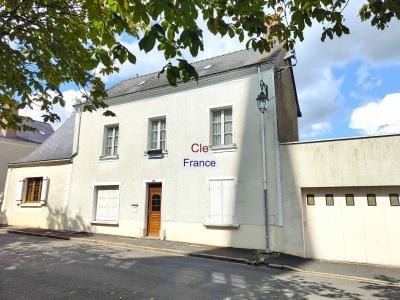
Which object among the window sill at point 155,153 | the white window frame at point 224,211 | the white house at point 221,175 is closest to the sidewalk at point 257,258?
the white house at point 221,175

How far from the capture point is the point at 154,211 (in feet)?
42.6

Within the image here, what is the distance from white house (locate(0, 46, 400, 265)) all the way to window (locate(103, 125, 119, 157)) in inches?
1.9

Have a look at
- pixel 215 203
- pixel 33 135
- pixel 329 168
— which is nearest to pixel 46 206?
pixel 215 203

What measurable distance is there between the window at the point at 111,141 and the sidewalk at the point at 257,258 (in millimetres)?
3868

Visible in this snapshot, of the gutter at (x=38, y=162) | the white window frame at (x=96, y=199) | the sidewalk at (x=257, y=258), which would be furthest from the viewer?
the gutter at (x=38, y=162)

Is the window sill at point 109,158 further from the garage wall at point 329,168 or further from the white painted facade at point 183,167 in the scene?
the garage wall at point 329,168

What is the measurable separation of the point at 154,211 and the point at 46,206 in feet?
20.9

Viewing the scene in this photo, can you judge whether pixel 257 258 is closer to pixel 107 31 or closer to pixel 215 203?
pixel 215 203

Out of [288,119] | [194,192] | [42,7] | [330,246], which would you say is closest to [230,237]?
[194,192]

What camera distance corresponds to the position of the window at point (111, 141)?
14.7 m

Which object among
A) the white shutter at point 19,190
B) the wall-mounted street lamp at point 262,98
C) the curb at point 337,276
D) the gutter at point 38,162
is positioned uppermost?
the wall-mounted street lamp at point 262,98

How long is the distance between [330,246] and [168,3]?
931cm

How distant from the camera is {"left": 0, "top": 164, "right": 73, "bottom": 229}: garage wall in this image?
50.2 ft

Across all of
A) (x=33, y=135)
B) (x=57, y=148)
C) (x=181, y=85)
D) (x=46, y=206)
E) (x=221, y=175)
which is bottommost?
(x=46, y=206)
